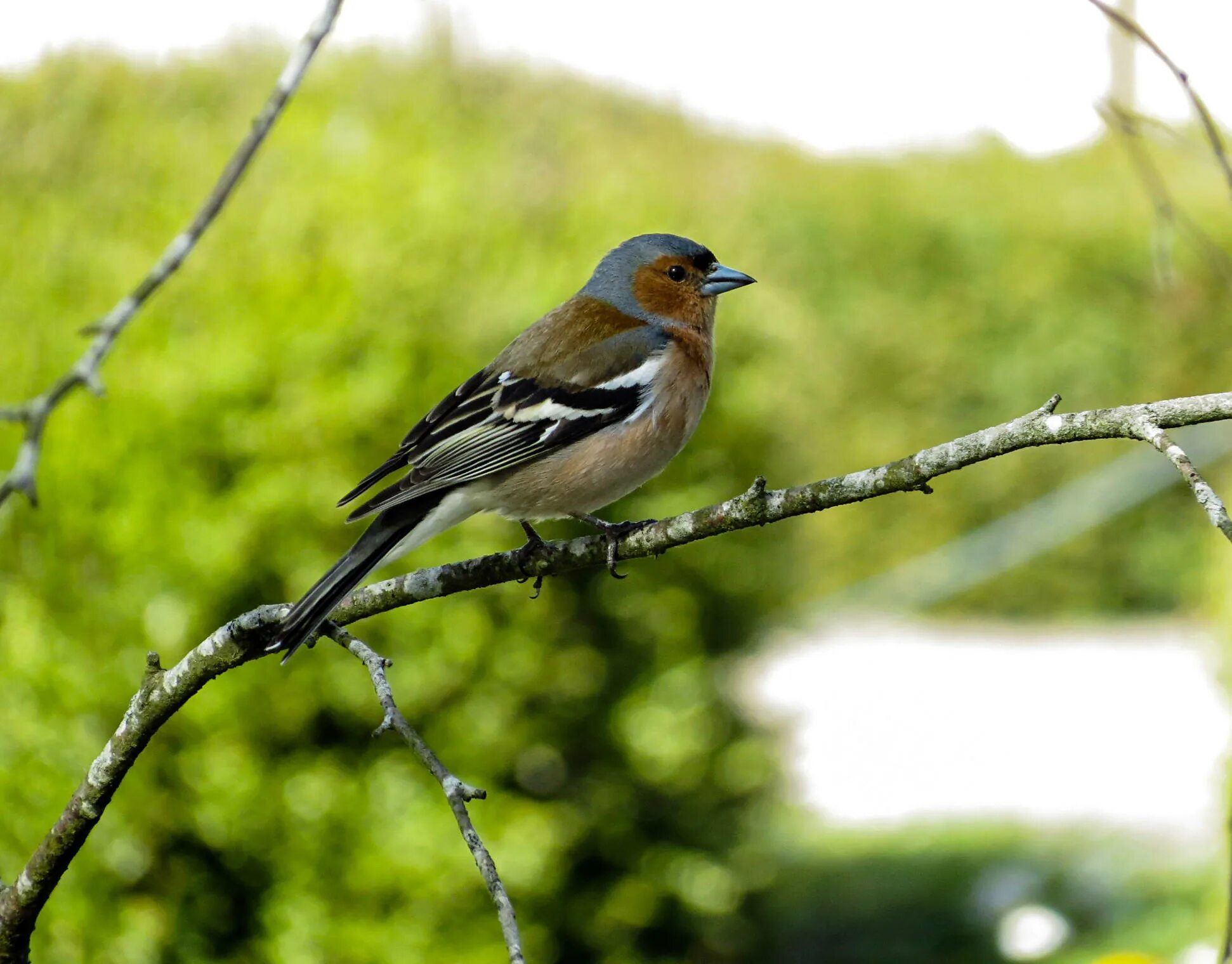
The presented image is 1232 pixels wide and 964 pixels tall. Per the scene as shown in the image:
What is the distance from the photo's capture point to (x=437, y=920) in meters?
5.41

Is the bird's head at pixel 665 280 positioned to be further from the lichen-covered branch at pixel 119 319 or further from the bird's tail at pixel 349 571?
the lichen-covered branch at pixel 119 319

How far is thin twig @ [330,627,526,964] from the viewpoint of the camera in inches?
68.9

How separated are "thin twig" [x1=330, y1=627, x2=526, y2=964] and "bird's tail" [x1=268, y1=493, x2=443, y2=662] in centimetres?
9

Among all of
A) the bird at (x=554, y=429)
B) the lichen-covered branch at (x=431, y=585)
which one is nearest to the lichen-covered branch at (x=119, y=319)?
the lichen-covered branch at (x=431, y=585)

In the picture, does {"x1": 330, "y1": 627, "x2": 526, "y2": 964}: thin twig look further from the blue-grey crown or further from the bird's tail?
the blue-grey crown

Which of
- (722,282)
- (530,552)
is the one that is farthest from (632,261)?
(530,552)

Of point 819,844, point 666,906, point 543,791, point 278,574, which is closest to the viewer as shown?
point 278,574

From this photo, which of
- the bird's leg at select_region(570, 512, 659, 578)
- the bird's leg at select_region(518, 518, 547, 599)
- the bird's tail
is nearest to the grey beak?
the bird's leg at select_region(570, 512, 659, 578)

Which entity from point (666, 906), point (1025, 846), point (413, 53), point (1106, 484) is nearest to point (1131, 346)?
point (1106, 484)

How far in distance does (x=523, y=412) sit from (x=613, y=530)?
0.48m

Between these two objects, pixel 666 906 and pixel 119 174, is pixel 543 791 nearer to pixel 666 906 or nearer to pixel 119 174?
pixel 666 906

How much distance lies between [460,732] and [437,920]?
2.37 ft

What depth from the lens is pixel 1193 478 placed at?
1771 millimetres

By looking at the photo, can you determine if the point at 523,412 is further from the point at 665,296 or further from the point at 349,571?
the point at 349,571
